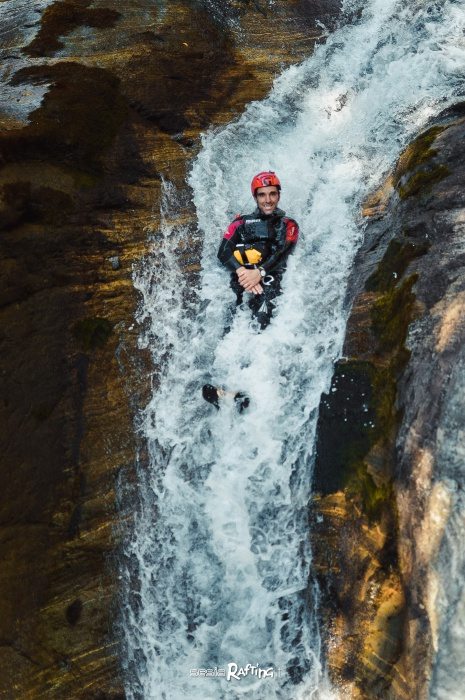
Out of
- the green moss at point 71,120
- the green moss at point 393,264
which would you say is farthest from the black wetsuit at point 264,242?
the green moss at point 71,120

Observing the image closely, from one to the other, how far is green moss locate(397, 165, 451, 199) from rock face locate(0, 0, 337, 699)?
3509 millimetres

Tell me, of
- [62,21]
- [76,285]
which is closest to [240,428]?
[76,285]

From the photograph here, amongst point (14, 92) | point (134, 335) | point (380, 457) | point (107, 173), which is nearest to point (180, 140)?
point (107, 173)

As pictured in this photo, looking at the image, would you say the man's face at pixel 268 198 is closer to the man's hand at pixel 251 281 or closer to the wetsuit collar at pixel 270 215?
the wetsuit collar at pixel 270 215

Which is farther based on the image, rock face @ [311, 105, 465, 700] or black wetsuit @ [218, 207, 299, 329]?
black wetsuit @ [218, 207, 299, 329]

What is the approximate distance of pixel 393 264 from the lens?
709cm

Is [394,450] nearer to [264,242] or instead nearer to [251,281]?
[251,281]

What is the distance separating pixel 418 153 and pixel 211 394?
4677 mm

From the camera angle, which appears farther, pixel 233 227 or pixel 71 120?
pixel 71 120

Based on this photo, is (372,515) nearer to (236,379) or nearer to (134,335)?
(236,379)

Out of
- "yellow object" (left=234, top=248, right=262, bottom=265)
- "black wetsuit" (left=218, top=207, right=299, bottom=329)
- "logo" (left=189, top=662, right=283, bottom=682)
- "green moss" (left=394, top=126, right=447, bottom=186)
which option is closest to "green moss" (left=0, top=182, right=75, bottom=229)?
"black wetsuit" (left=218, top=207, right=299, bottom=329)

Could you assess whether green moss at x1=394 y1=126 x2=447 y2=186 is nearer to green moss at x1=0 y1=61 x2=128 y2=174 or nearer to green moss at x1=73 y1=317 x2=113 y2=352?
green moss at x1=0 y1=61 x2=128 y2=174

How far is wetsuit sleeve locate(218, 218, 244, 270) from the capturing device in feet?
27.8

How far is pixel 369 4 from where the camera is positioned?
1436 centimetres
